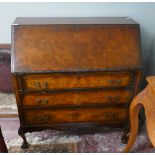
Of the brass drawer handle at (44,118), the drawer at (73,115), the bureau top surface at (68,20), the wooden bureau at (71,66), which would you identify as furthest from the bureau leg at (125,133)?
the bureau top surface at (68,20)

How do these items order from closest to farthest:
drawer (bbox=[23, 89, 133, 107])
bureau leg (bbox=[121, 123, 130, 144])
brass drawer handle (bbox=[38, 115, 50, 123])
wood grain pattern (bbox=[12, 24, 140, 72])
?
wood grain pattern (bbox=[12, 24, 140, 72]), drawer (bbox=[23, 89, 133, 107]), brass drawer handle (bbox=[38, 115, 50, 123]), bureau leg (bbox=[121, 123, 130, 144])

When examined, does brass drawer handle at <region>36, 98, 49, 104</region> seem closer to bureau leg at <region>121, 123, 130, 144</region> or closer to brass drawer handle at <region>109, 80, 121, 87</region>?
brass drawer handle at <region>109, 80, 121, 87</region>

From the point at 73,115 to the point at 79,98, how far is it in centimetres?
19

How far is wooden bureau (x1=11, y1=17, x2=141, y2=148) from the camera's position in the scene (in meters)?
1.64

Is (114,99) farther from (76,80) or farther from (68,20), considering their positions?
(68,20)

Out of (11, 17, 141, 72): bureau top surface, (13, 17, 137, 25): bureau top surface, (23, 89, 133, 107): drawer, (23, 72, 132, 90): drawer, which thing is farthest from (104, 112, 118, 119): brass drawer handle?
(13, 17, 137, 25): bureau top surface

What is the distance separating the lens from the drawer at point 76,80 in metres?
1.65

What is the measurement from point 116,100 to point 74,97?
1.19 ft

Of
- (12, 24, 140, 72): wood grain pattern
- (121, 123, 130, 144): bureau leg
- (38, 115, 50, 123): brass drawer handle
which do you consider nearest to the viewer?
(12, 24, 140, 72): wood grain pattern

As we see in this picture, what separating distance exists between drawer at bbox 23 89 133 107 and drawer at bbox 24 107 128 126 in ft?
0.27

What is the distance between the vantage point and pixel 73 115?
74.0 inches

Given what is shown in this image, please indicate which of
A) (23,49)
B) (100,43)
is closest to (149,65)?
(100,43)

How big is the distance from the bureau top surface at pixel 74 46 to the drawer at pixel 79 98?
8.9 inches

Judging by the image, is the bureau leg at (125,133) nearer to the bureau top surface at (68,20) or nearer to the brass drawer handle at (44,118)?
the brass drawer handle at (44,118)
